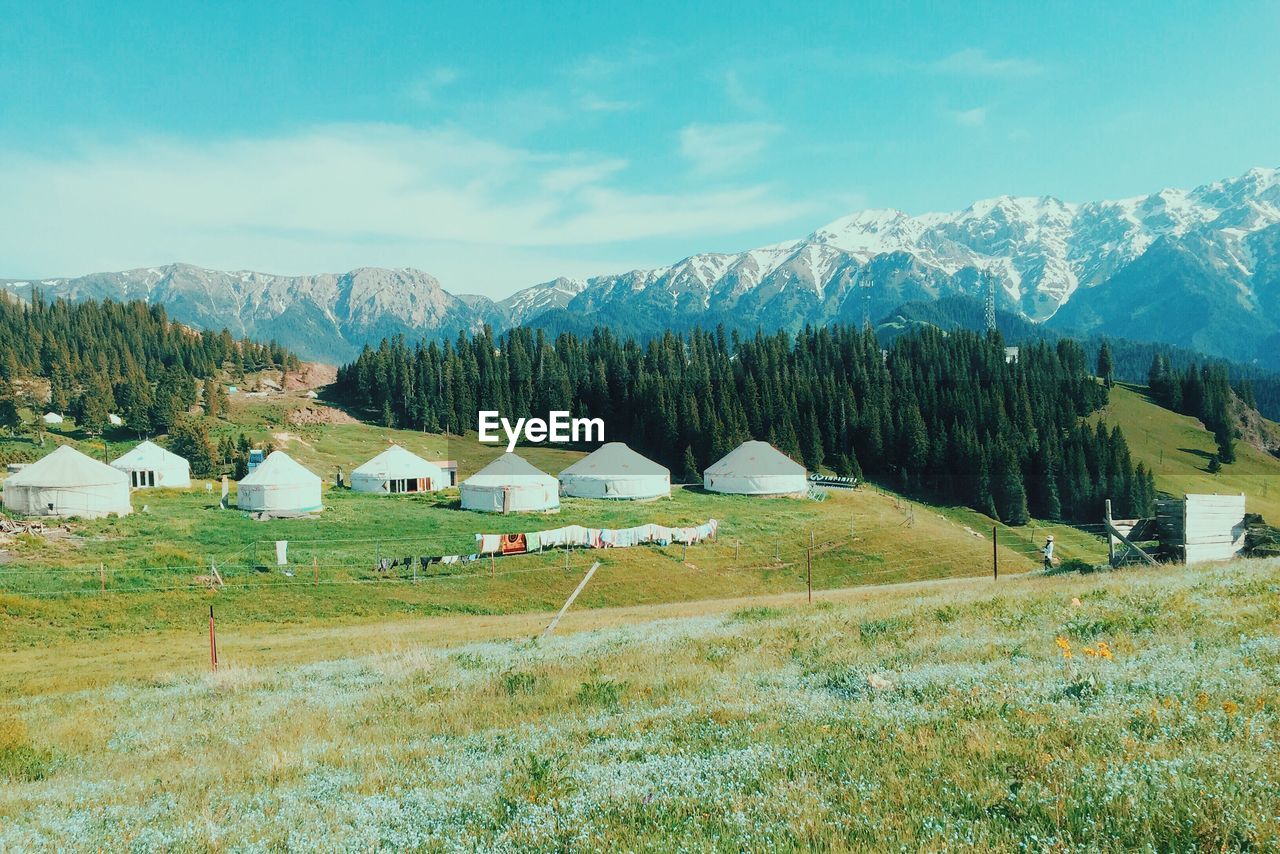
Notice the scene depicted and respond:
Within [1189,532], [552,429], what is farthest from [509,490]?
[552,429]

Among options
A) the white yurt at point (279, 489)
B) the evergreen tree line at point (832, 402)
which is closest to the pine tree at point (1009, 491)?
the evergreen tree line at point (832, 402)

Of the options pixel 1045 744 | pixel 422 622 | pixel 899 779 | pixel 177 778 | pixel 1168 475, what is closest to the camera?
pixel 899 779

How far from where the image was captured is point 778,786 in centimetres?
594

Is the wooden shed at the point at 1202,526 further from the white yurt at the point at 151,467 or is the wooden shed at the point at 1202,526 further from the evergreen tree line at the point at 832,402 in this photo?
the white yurt at the point at 151,467

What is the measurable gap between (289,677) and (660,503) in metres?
60.5

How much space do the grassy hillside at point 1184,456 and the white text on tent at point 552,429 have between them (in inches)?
3510

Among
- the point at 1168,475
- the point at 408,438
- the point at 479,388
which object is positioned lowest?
the point at 1168,475

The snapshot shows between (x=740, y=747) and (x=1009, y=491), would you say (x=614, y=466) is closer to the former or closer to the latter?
(x=1009, y=491)

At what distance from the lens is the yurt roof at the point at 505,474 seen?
6412cm

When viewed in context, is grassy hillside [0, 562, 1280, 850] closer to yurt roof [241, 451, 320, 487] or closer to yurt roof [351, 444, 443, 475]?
yurt roof [241, 451, 320, 487]

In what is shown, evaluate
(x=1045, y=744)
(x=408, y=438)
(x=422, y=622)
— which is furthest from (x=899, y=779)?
(x=408, y=438)

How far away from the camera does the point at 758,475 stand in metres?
83.1

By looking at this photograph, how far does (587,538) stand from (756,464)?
40.1m

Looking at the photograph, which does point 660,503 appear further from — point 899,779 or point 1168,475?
point 1168,475
